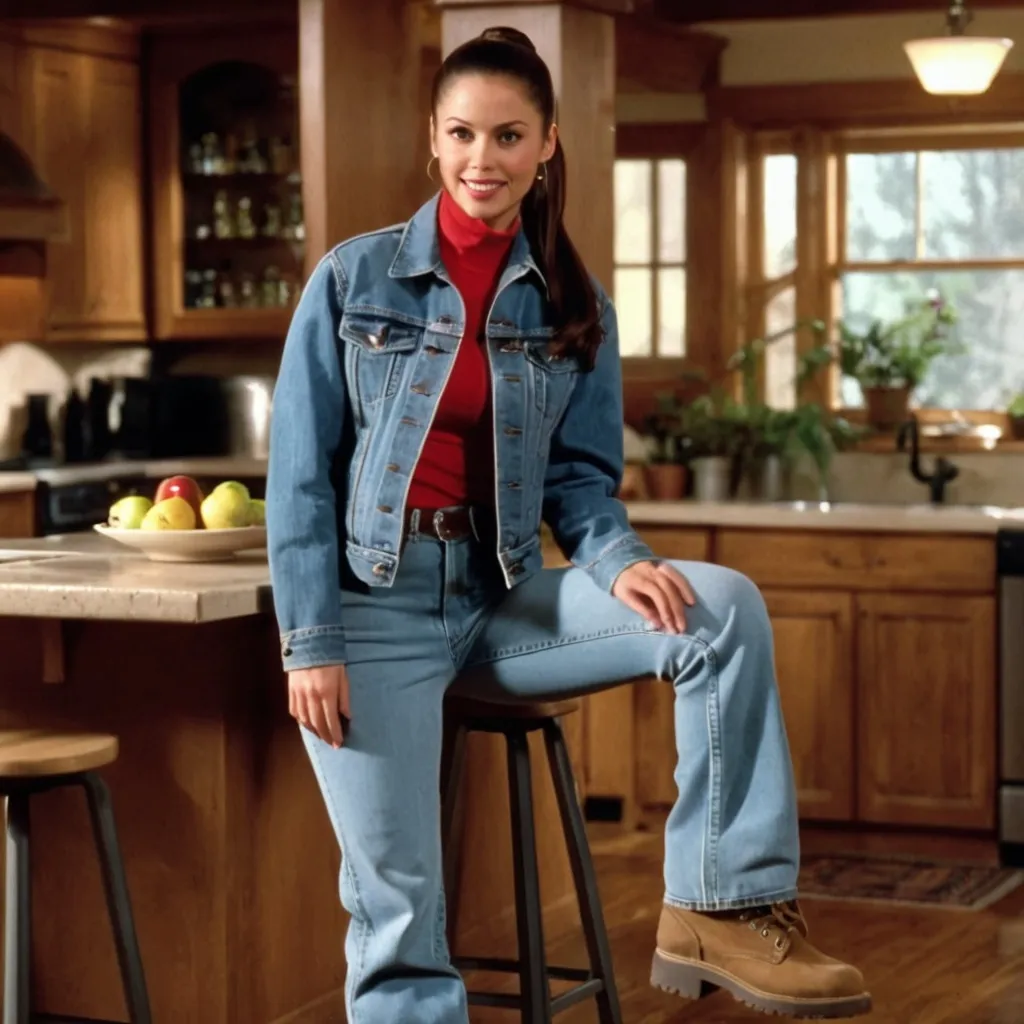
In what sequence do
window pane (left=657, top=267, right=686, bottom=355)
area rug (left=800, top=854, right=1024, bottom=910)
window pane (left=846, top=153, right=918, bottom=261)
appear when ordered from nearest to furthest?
1. area rug (left=800, top=854, right=1024, bottom=910)
2. window pane (left=846, top=153, right=918, bottom=261)
3. window pane (left=657, top=267, right=686, bottom=355)

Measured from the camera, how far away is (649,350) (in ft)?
22.4

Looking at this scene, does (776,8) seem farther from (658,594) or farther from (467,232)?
(658,594)

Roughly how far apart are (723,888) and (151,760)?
1117mm

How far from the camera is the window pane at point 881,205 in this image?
→ 6570 mm

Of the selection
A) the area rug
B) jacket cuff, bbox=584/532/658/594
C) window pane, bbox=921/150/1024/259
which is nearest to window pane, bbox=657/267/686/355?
window pane, bbox=921/150/1024/259

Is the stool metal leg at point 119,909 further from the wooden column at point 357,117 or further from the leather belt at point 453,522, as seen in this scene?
the wooden column at point 357,117

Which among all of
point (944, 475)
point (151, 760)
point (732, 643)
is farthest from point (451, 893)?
point (944, 475)

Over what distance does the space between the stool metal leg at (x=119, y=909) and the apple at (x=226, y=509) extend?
20.9 inches

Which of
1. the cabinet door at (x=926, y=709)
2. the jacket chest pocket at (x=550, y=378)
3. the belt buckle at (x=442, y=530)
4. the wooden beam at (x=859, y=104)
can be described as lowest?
the cabinet door at (x=926, y=709)

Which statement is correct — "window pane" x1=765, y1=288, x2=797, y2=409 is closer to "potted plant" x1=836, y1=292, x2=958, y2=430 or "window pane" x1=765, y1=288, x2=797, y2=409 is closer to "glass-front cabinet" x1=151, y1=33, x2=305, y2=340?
"potted plant" x1=836, y1=292, x2=958, y2=430

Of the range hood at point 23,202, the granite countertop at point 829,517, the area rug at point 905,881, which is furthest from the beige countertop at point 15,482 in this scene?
the area rug at point 905,881

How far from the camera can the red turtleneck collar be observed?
2.76m

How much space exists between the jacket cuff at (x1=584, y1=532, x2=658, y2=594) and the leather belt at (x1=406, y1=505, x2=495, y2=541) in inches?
5.9

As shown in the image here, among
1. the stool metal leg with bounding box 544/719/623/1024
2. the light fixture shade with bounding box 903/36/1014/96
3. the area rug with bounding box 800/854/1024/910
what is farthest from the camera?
the light fixture shade with bounding box 903/36/1014/96
